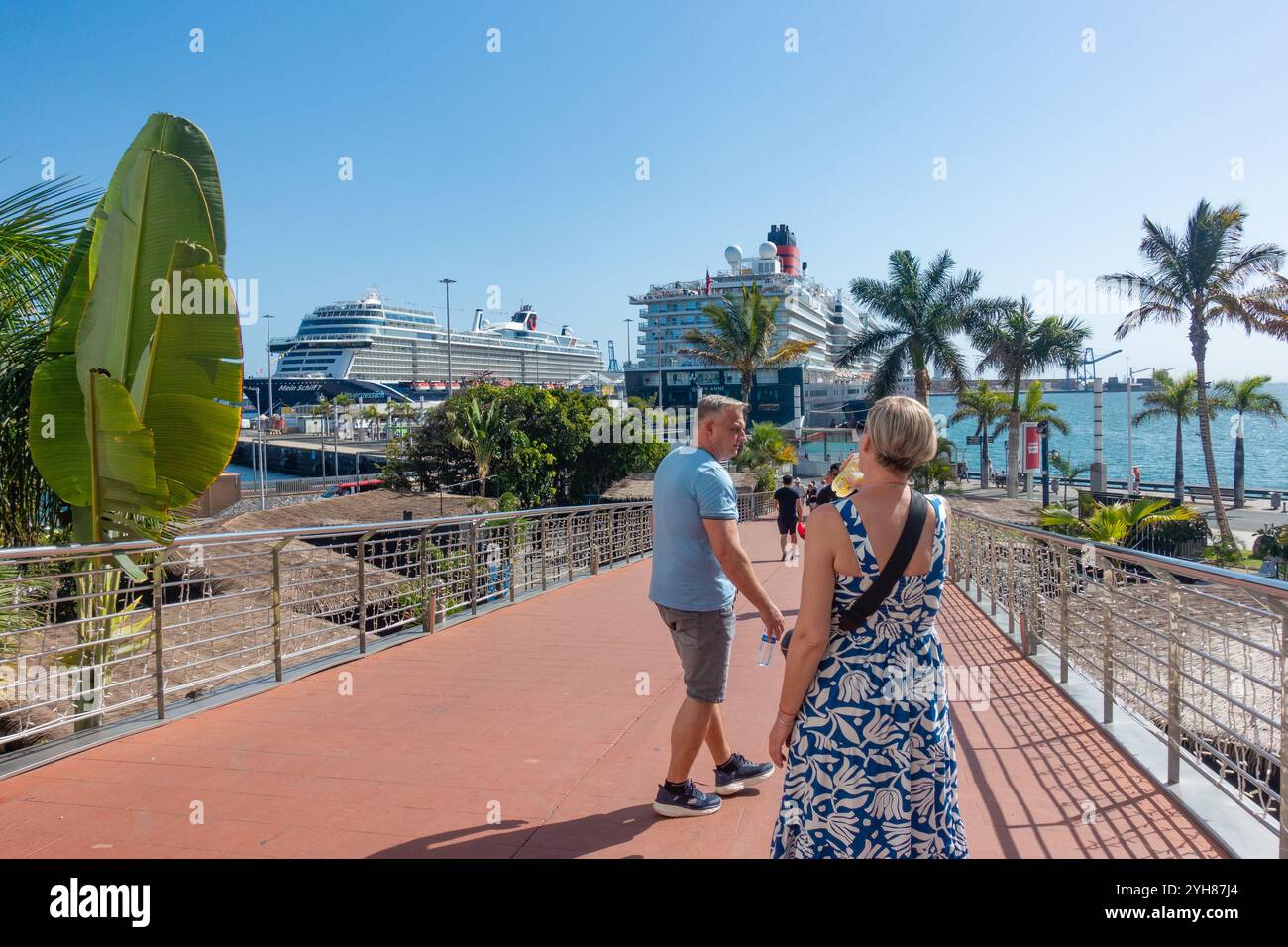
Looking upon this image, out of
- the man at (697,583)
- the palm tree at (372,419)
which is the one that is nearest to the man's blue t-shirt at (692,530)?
the man at (697,583)

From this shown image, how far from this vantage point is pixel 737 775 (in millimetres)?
3871

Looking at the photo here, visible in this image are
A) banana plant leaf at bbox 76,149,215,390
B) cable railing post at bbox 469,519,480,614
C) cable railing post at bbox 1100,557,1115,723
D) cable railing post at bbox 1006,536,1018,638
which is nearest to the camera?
banana plant leaf at bbox 76,149,215,390

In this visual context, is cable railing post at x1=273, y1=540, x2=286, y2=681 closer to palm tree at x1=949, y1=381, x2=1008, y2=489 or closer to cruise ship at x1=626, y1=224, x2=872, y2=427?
palm tree at x1=949, y1=381, x2=1008, y2=489

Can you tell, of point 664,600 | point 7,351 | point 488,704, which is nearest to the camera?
point 664,600

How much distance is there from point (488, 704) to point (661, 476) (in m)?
2.40

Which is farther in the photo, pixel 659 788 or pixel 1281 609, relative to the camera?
pixel 659 788

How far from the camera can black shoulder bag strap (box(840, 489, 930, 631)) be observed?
2.44 meters

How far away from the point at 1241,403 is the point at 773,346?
32.8 metres

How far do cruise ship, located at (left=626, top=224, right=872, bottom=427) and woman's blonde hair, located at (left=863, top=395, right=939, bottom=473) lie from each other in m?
63.4

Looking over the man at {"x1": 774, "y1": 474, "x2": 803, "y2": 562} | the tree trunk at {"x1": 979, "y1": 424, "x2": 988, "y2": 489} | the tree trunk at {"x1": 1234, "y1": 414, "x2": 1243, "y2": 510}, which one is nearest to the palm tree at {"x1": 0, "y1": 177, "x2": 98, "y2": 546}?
the man at {"x1": 774, "y1": 474, "x2": 803, "y2": 562}

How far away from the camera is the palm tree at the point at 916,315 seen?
3581 centimetres
